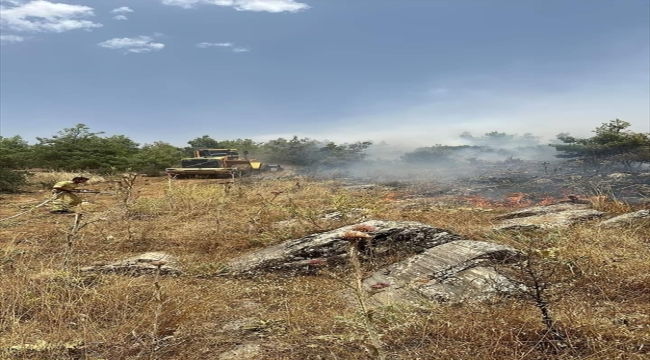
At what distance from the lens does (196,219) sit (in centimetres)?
743

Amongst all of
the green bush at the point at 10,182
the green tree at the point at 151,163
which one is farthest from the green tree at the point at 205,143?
the green bush at the point at 10,182

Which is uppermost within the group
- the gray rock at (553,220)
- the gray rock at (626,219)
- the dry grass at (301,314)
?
the gray rock at (626,219)

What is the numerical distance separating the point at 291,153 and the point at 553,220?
69.5 ft

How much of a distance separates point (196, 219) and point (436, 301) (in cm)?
493

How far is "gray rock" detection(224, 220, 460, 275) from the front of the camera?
467 centimetres

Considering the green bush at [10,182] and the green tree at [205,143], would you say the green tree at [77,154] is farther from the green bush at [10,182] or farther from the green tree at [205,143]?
the green tree at [205,143]

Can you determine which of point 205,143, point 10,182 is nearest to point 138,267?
point 10,182

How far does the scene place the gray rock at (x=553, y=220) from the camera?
5.68m

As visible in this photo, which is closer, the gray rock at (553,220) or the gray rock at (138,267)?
the gray rock at (138,267)

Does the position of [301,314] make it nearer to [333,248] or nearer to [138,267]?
[333,248]

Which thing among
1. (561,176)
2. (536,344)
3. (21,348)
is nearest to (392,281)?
Answer: (536,344)

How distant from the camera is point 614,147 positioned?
579 inches

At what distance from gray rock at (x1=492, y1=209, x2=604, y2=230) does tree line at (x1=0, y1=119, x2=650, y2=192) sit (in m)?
8.94

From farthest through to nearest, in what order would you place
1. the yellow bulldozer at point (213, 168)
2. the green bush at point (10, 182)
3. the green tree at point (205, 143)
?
the green tree at point (205, 143) → the yellow bulldozer at point (213, 168) → the green bush at point (10, 182)
